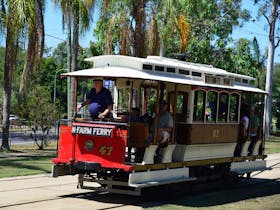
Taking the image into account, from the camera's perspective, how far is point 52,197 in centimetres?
1246

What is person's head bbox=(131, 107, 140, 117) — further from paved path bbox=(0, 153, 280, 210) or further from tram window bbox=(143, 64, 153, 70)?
paved path bbox=(0, 153, 280, 210)

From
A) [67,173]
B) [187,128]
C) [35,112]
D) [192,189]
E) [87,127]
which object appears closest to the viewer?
[87,127]

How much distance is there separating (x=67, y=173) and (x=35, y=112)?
15.0 meters

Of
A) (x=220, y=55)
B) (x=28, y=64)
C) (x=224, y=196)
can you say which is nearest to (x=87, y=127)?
(x=224, y=196)

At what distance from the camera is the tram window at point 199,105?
560 inches

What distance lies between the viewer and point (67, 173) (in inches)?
508

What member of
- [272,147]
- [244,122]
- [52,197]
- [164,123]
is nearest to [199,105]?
[164,123]

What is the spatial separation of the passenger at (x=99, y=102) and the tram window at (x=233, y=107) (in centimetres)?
446

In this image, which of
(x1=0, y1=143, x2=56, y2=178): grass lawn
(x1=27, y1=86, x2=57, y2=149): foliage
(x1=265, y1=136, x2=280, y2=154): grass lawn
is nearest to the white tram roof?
(x1=0, y1=143, x2=56, y2=178): grass lawn

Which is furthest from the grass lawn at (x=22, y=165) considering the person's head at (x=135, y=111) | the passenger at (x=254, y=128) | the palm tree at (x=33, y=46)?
the passenger at (x=254, y=128)

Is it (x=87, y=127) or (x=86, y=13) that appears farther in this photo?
(x=86, y=13)

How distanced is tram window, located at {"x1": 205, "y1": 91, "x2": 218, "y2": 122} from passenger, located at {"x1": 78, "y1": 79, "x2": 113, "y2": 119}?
312 cm

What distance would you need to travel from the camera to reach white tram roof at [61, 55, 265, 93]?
12.3 metres

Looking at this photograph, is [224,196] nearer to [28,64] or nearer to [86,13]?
[28,64]
